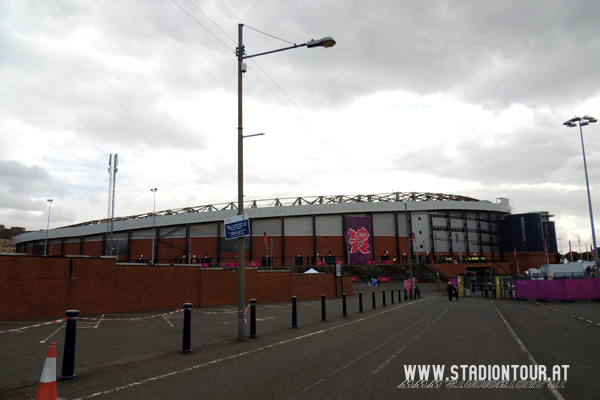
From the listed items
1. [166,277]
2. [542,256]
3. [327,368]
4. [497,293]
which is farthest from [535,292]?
[542,256]

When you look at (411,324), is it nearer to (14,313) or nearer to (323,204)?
(14,313)

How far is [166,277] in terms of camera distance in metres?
20.6

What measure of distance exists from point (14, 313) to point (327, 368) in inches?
518

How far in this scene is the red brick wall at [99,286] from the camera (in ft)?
47.8

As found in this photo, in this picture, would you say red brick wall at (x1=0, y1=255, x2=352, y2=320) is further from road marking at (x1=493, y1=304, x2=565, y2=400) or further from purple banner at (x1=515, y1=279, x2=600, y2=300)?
purple banner at (x1=515, y1=279, x2=600, y2=300)

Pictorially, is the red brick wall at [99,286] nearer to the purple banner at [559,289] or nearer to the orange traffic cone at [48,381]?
the orange traffic cone at [48,381]

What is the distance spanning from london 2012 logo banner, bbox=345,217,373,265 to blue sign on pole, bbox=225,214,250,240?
66.9 metres

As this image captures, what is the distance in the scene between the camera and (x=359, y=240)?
7831 centimetres

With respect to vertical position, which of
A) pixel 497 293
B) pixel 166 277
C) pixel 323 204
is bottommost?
pixel 497 293

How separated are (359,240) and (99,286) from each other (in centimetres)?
6490

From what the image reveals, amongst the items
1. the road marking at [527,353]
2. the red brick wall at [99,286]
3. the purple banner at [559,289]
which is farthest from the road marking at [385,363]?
the purple banner at [559,289]

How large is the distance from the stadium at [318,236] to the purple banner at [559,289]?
43.0 meters

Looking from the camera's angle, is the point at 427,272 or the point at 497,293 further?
the point at 427,272

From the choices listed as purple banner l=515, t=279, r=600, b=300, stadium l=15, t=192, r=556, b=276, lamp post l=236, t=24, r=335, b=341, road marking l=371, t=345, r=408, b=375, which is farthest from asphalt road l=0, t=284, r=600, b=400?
stadium l=15, t=192, r=556, b=276
